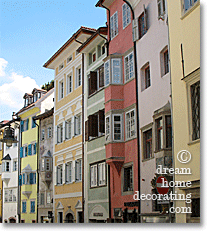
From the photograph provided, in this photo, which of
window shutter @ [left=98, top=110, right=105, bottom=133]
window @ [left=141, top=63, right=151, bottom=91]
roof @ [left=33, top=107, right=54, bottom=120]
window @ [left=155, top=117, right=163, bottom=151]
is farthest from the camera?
roof @ [left=33, top=107, right=54, bottom=120]

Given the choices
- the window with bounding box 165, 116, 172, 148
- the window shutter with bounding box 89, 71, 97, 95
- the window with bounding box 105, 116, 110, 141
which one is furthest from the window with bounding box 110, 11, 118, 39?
the window with bounding box 165, 116, 172, 148

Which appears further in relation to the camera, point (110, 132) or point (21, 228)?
point (110, 132)

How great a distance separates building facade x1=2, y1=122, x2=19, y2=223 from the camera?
589 cm

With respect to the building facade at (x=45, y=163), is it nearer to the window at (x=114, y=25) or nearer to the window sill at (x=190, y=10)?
the window at (x=114, y=25)

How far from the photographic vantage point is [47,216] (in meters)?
5.41

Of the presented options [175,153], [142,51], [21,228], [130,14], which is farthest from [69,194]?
[130,14]

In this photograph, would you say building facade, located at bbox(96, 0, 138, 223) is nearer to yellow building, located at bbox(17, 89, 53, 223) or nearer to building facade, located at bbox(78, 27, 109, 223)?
building facade, located at bbox(78, 27, 109, 223)

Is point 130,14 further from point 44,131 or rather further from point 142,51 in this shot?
point 44,131

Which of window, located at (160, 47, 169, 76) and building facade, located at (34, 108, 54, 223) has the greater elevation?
window, located at (160, 47, 169, 76)

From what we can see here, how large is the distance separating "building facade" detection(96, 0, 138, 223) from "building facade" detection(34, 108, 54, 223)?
2.98 ft

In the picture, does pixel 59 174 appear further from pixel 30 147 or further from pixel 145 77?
pixel 145 77

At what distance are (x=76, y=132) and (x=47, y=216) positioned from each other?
49.8 inches

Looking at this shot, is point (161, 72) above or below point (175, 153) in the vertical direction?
above

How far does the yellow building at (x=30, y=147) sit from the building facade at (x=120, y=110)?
3.22ft
